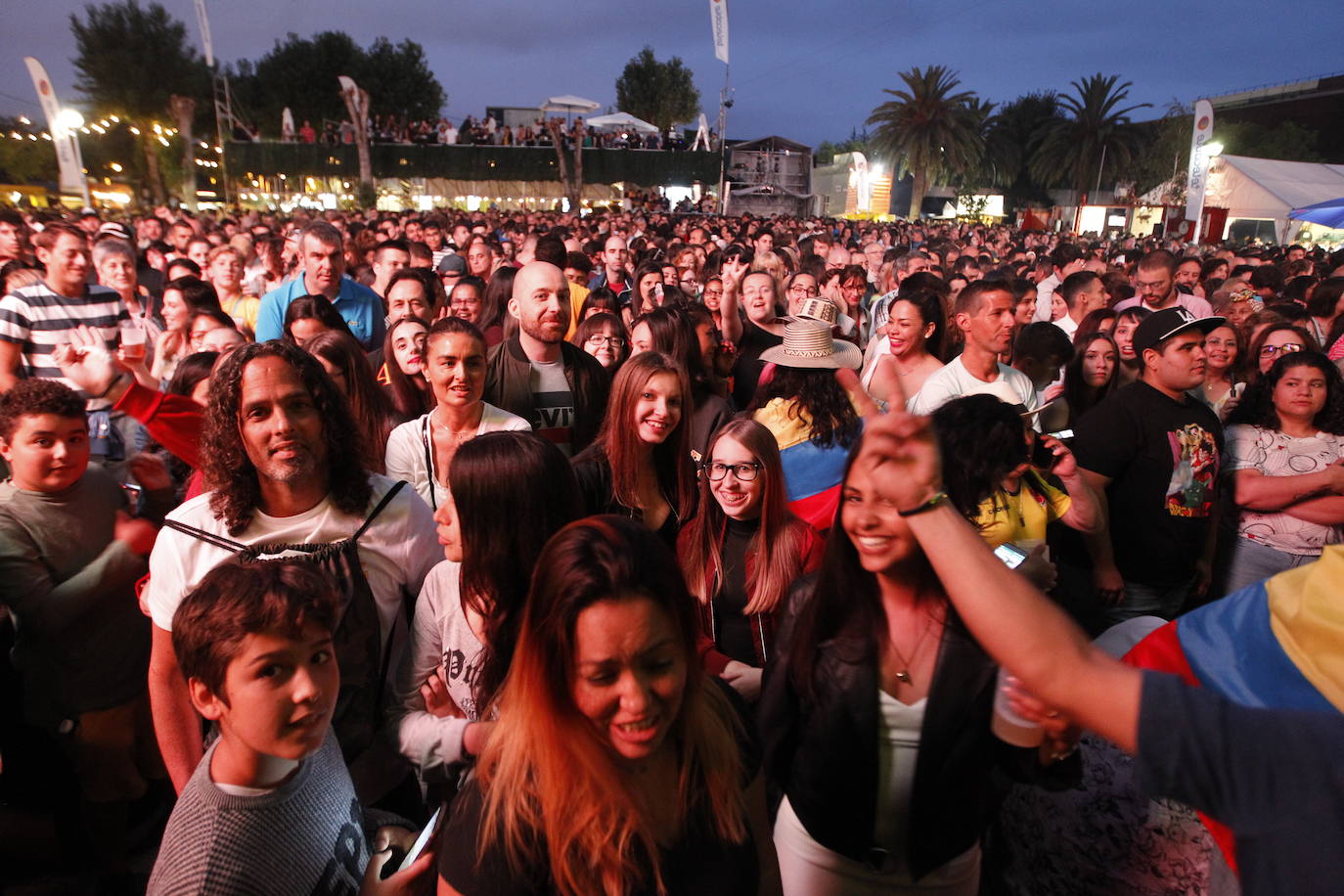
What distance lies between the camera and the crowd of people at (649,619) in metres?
1.37

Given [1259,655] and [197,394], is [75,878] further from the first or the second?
[1259,655]

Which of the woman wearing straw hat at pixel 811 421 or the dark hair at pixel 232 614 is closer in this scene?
the dark hair at pixel 232 614

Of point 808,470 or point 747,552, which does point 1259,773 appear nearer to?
point 747,552

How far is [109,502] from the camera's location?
9.76 ft

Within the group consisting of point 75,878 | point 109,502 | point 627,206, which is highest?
point 627,206

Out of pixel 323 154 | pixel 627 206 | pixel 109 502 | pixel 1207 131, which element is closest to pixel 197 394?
pixel 109 502

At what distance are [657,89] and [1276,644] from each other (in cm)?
7488

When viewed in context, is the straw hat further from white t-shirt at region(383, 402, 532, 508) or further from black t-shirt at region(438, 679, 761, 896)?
black t-shirt at region(438, 679, 761, 896)

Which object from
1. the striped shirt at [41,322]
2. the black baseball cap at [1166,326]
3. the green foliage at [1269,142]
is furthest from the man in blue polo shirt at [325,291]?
the green foliage at [1269,142]

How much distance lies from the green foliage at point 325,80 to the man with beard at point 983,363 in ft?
202

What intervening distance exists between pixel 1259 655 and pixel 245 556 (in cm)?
239

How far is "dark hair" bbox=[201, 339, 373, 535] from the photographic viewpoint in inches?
90.4

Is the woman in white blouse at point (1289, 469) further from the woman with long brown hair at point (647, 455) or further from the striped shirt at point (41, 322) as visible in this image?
the striped shirt at point (41, 322)

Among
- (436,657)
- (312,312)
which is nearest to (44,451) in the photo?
(436,657)
